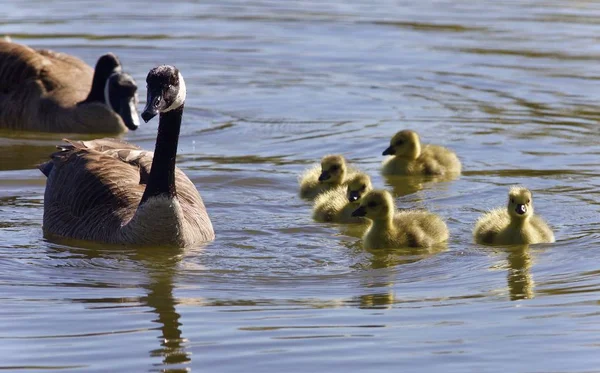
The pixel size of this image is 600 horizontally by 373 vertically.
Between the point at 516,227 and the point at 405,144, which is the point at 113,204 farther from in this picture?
the point at 405,144

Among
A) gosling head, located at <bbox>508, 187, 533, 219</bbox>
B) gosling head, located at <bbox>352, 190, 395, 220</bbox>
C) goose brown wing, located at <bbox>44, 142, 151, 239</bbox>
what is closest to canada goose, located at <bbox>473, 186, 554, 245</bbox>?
gosling head, located at <bbox>508, 187, 533, 219</bbox>

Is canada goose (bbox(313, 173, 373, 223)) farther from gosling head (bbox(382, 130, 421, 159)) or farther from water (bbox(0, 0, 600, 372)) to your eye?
gosling head (bbox(382, 130, 421, 159))

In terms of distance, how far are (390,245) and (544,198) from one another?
2.16 metres

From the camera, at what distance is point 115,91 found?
628 inches

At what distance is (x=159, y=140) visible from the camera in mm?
10359

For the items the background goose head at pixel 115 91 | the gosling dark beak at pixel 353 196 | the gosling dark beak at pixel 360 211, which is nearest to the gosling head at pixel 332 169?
the gosling dark beak at pixel 353 196

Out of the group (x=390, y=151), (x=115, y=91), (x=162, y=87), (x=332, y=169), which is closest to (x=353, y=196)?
(x=332, y=169)

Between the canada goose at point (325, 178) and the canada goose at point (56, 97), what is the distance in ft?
12.9

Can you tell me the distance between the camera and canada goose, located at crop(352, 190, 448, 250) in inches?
408

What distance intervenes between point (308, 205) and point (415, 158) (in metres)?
1.62

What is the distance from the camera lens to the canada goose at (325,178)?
12258 millimetres

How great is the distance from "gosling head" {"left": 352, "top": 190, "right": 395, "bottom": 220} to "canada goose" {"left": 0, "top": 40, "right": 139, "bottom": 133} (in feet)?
18.7

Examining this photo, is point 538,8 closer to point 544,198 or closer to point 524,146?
point 524,146

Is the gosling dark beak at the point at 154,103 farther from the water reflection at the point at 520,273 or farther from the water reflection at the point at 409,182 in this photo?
the water reflection at the point at 409,182
